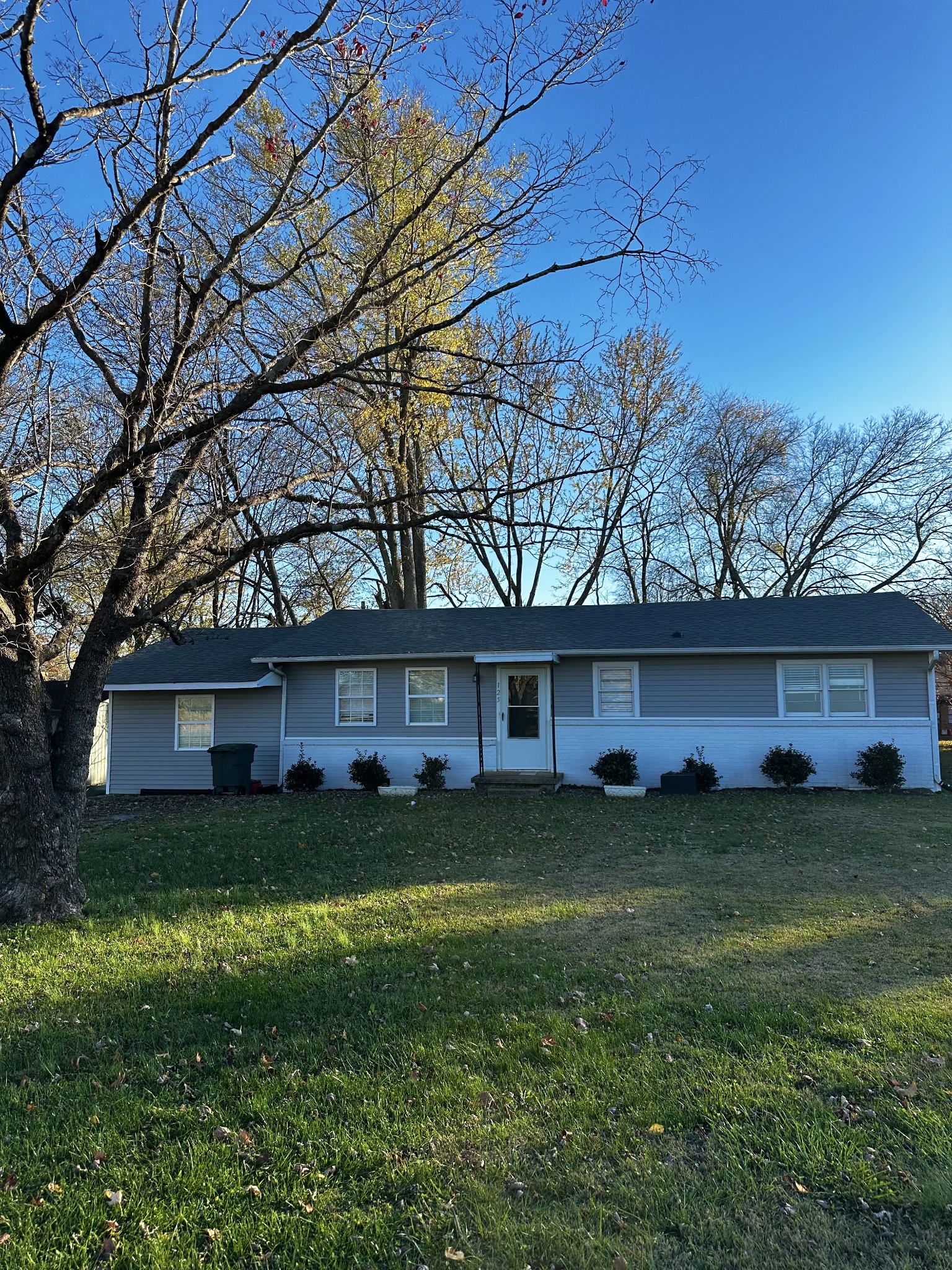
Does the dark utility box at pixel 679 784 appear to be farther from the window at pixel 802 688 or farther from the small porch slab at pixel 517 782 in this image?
the window at pixel 802 688

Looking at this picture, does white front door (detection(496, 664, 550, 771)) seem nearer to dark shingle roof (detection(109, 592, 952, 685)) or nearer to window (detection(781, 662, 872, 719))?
dark shingle roof (detection(109, 592, 952, 685))

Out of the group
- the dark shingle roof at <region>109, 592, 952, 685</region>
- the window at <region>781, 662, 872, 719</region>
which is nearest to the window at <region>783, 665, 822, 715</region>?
the window at <region>781, 662, 872, 719</region>

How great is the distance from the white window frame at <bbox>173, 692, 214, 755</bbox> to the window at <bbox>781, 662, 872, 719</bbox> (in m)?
12.4

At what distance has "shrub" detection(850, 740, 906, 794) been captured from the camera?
14.9 metres

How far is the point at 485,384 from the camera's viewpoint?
7.22m

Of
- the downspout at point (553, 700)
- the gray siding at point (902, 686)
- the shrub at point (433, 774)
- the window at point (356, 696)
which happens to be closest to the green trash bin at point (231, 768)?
the window at point (356, 696)

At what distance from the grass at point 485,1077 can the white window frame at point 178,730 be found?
10.2 m

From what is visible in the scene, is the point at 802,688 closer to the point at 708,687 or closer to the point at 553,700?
the point at 708,687

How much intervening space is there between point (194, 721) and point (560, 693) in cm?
838

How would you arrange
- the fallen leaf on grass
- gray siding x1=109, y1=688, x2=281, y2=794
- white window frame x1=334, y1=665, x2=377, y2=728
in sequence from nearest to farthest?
the fallen leaf on grass
white window frame x1=334, y1=665, x2=377, y2=728
gray siding x1=109, y1=688, x2=281, y2=794

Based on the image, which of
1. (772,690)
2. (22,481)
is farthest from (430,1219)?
(772,690)

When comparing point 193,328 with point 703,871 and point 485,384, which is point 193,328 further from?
point 703,871

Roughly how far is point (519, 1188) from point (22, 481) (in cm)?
595

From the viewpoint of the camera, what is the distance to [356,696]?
1750 cm
